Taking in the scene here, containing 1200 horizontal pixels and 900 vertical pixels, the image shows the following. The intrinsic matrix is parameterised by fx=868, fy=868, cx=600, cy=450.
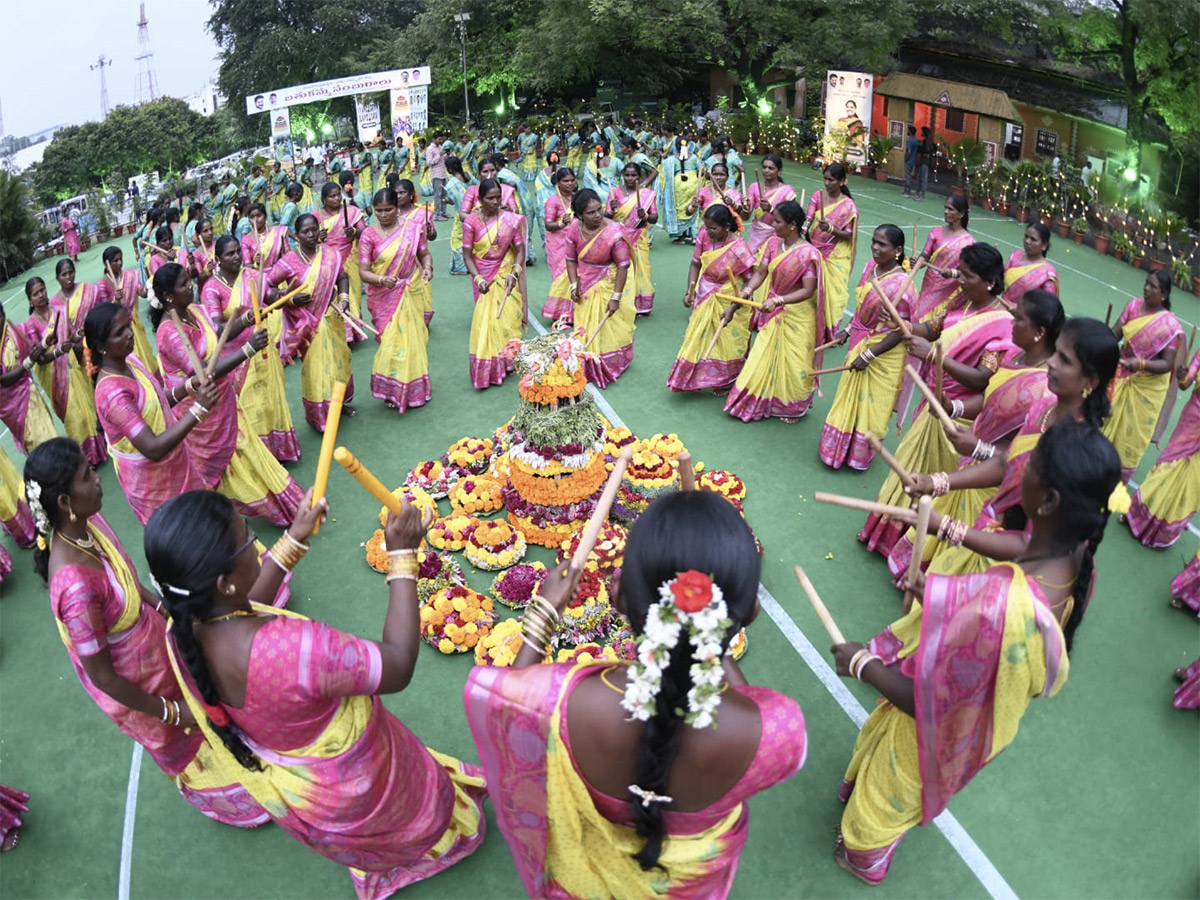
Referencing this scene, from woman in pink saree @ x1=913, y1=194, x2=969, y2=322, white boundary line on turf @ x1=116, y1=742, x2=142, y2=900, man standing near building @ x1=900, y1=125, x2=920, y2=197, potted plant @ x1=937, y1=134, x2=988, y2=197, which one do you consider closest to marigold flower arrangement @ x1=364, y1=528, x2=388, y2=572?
white boundary line on turf @ x1=116, y1=742, x2=142, y2=900

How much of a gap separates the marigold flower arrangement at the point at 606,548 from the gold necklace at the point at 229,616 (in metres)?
2.50

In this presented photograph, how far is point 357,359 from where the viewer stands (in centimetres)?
910

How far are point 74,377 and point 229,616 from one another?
17.1 feet

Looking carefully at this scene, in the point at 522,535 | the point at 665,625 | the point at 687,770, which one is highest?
the point at 665,625

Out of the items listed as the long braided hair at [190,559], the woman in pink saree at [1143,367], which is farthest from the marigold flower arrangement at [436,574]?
the woman in pink saree at [1143,367]

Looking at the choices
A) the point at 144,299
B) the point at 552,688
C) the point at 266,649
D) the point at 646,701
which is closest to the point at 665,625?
the point at 646,701

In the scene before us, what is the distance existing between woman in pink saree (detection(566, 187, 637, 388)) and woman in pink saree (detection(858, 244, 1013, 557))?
123 inches

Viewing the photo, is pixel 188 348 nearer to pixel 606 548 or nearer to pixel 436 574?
pixel 436 574

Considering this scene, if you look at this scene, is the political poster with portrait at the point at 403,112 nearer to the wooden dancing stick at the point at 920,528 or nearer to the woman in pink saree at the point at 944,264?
the woman in pink saree at the point at 944,264

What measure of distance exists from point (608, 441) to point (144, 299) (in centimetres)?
944

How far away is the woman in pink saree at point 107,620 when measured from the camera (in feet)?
9.67

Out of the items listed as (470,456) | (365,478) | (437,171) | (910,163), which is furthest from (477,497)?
(910,163)

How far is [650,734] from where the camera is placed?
1971mm

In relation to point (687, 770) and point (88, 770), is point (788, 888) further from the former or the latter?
point (88, 770)
